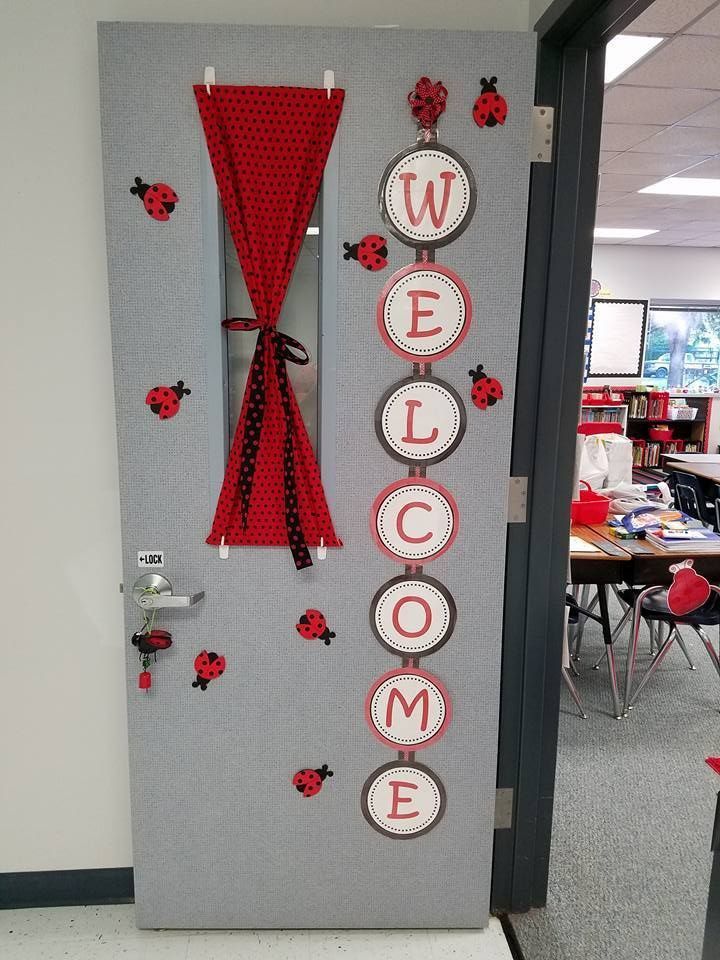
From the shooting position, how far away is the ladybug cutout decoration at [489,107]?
5.02 feet

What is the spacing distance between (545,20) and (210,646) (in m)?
1.60

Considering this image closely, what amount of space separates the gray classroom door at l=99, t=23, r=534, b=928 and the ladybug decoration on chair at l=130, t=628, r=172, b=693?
33 mm

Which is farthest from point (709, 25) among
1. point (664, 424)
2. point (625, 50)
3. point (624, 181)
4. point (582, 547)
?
point (664, 424)

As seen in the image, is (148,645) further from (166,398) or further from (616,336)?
(616,336)

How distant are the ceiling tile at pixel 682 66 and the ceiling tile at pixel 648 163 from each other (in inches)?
46.3

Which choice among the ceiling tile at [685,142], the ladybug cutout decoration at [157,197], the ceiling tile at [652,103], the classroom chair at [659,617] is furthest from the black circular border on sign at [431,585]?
the ceiling tile at [685,142]

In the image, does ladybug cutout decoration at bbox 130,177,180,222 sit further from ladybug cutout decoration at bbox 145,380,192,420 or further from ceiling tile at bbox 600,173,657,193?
ceiling tile at bbox 600,173,657,193

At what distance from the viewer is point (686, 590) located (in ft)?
9.69

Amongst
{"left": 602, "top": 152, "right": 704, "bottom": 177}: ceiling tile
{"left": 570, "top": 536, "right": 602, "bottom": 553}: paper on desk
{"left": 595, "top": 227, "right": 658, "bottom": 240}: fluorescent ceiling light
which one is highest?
{"left": 595, "top": 227, "right": 658, "bottom": 240}: fluorescent ceiling light

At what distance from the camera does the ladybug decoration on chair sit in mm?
1683

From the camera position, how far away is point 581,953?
6.11ft

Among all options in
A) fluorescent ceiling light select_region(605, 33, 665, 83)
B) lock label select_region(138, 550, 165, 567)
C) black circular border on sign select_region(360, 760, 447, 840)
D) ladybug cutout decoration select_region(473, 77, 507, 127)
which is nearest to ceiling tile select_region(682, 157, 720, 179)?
fluorescent ceiling light select_region(605, 33, 665, 83)

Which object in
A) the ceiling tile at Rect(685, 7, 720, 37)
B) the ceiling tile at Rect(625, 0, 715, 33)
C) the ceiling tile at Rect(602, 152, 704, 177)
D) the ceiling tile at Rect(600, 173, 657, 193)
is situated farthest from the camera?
the ceiling tile at Rect(600, 173, 657, 193)

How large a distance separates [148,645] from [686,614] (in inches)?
94.3
